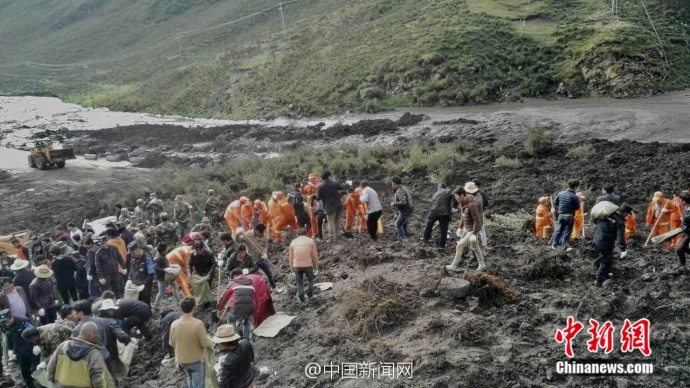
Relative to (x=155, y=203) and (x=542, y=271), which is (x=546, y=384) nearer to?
(x=542, y=271)

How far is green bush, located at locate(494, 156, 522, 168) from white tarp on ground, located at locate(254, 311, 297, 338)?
14.0 m

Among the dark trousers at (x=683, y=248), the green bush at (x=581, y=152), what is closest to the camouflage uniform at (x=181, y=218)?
the dark trousers at (x=683, y=248)

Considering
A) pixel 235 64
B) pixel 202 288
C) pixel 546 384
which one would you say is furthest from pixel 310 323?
pixel 235 64

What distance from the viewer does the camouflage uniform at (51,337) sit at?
25.3 ft

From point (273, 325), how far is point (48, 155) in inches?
Result: 1068

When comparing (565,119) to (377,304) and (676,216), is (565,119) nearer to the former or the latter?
(676,216)

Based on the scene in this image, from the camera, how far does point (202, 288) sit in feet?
32.4

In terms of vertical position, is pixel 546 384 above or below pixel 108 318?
below

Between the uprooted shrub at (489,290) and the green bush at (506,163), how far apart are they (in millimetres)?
12957

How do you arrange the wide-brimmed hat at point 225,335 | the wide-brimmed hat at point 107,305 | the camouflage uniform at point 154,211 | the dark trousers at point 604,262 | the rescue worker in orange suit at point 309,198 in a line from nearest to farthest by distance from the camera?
1. the wide-brimmed hat at point 225,335
2. the wide-brimmed hat at point 107,305
3. the dark trousers at point 604,262
4. the rescue worker in orange suit at point 309,198
5. the camouflage uniform at point 154,211

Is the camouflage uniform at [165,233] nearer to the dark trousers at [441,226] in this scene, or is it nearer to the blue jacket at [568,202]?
the dark trousers at [441,226]

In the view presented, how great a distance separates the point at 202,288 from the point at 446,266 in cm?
418

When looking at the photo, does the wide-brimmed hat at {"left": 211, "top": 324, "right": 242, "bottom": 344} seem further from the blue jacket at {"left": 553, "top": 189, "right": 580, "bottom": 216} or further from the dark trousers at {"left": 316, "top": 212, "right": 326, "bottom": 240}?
the dark trousers at {"left": 316, "top": 212, "right": 326, "bottom": 240}

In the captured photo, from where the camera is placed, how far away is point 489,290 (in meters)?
8.88
